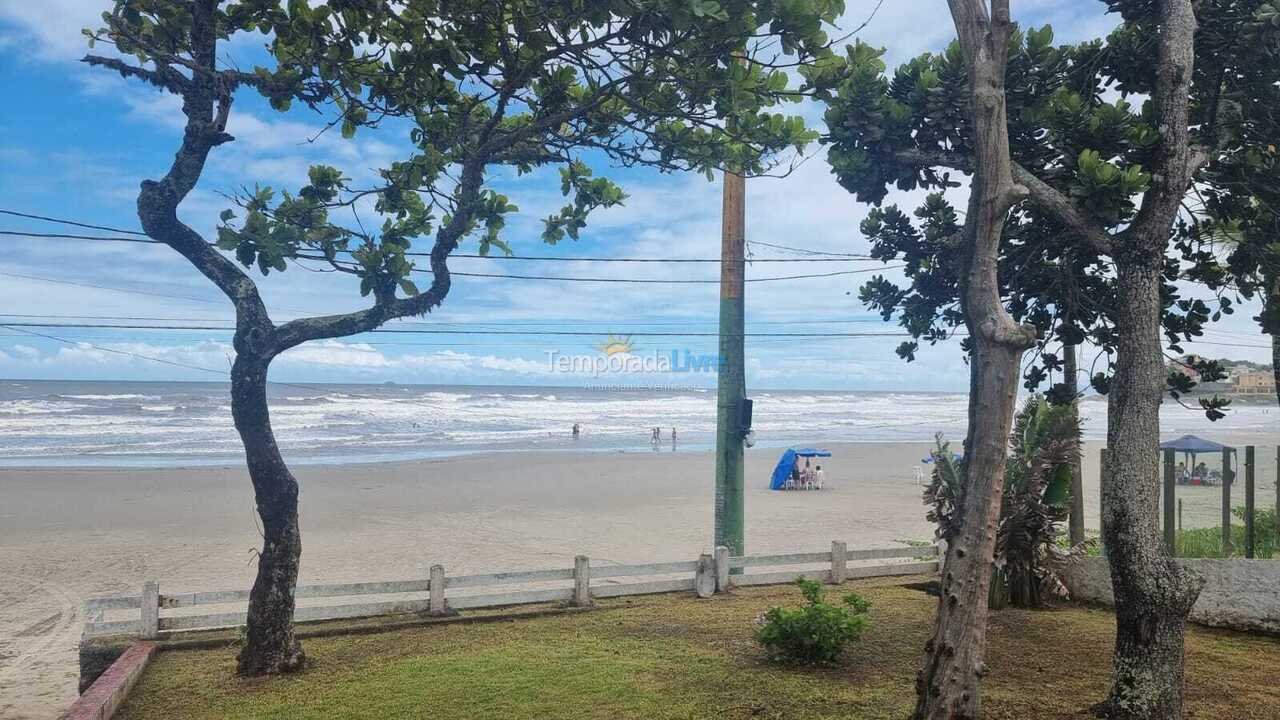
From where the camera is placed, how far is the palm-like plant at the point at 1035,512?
10.7 meters

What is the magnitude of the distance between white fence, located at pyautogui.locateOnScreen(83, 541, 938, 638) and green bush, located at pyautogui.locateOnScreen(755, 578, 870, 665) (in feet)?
8.25

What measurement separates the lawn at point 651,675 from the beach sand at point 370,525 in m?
3.55

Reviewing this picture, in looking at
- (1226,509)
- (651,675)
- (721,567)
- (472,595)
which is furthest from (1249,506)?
(472,595)

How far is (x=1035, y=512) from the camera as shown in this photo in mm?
10641

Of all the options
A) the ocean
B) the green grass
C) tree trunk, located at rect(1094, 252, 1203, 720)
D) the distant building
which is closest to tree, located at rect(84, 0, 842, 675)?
tree trunk, located at rect(1094, 252, 1203, 720)

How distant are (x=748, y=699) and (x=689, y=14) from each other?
5.87 m

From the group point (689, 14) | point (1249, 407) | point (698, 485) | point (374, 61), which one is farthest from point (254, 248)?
point (1249, 407)

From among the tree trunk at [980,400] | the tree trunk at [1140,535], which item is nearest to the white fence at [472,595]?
the tree trunk at [1140,535]

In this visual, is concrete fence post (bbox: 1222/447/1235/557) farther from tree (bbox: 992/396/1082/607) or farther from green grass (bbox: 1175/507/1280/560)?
tree (bbox: 992/396/1082/607)

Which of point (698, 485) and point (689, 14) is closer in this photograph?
point (689, 14)

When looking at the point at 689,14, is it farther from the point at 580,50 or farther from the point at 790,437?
the point at 790,437

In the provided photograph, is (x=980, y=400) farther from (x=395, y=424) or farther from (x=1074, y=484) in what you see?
(x=395, y=424)

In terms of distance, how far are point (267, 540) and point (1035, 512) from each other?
8919mm

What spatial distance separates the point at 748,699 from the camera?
722 centimetres
